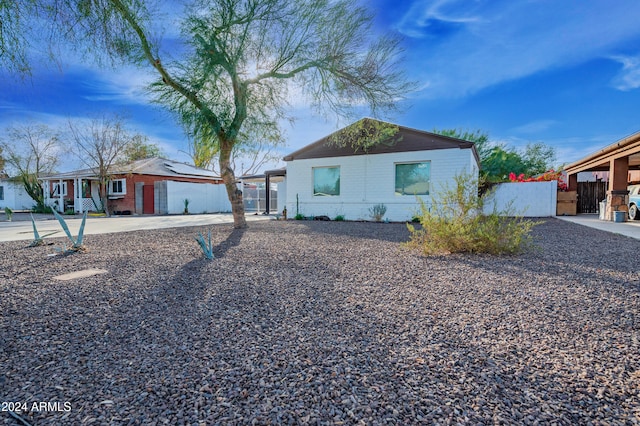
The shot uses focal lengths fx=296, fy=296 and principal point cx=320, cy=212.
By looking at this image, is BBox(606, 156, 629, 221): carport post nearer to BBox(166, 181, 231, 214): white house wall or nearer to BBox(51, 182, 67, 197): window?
BBox(166, 181, 231, 214): white house wall

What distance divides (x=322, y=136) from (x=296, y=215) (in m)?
3.44

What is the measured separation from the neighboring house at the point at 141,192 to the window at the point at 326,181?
31.2 ft

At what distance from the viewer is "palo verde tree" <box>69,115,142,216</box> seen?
14.8 m

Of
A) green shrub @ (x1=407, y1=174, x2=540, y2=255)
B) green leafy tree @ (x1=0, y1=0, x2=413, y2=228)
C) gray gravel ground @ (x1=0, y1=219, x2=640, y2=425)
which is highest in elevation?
green leafy tree @ (x1=0, y1=0, x2=413, y2=228)

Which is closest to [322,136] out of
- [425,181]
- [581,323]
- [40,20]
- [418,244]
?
[425,181]

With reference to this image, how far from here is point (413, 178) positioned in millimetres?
10859

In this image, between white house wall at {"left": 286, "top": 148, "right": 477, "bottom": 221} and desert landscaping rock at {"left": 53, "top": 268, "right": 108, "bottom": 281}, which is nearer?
desert landscaping rock at {"left": 53, "top": 268, "right": 108, "bottom": 281}

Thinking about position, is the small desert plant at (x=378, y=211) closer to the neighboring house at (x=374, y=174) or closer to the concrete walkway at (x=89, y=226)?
the neighboring house at (x=374, y=174)

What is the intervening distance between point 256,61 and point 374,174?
568 cm

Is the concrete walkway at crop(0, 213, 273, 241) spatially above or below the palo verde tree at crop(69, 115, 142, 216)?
below

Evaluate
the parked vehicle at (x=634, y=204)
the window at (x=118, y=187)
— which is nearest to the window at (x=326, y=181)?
the parked vehicle at (x=634, y=204)

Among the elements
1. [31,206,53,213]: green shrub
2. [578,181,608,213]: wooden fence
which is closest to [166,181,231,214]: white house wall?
[31,206,53,213]: green shrub

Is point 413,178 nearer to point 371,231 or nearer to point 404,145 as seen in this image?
point 404,145

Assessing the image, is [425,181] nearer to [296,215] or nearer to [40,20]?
[296,215]
